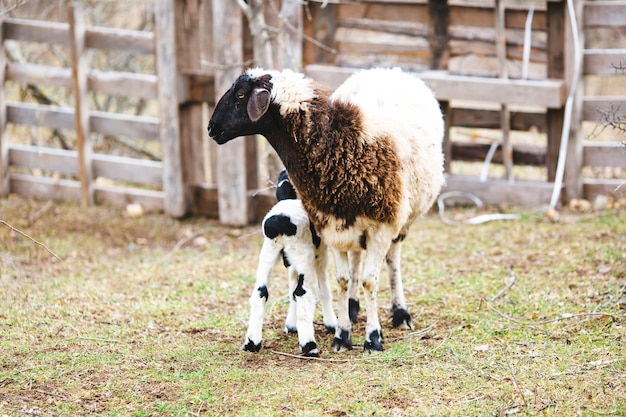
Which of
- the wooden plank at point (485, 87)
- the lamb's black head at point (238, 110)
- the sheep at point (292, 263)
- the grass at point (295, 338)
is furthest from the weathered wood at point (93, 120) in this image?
the sheep at point (292, 263)

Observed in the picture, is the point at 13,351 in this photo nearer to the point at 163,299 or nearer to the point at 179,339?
the point at 179,339

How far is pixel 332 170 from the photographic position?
5.68m

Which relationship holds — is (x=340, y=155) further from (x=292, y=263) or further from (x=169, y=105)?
(x=169, y=105)

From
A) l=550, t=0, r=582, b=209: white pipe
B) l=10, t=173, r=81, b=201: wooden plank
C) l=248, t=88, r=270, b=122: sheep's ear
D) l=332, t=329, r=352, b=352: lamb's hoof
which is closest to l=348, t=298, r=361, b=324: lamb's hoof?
l=332, t=329, r=352, b=352: lamb's hoof

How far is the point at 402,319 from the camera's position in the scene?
640 cm

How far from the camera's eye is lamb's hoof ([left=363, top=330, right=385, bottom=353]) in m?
5.83

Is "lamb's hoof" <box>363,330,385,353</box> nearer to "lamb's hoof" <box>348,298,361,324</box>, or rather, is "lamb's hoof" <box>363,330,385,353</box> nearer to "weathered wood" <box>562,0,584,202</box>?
"lamb's hoof" <box>348,298,361,324</box>

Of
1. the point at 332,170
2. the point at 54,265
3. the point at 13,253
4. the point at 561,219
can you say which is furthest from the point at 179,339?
the point at 561,219

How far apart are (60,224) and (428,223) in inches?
172

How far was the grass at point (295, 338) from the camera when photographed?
4.91m

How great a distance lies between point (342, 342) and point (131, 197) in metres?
5.49

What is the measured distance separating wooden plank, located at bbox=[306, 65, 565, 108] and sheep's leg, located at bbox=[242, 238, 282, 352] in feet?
14.3

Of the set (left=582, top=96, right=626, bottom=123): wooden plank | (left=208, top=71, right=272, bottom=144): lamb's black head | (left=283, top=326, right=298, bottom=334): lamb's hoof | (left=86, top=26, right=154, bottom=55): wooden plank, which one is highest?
(left=86, top=26, right=154, bottom=55): wooden plank

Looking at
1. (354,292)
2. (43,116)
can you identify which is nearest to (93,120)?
(43,116)
